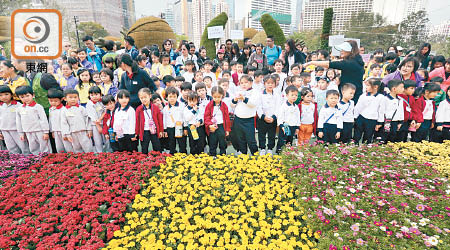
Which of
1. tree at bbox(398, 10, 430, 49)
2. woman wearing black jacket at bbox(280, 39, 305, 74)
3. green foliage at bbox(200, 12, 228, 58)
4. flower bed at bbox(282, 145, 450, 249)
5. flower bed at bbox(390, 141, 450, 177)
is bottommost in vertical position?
flower bed at bbox(282, 145, 450, 249)

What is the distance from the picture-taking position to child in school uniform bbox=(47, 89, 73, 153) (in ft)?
16.1

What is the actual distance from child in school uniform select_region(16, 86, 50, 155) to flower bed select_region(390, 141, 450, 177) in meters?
7.35

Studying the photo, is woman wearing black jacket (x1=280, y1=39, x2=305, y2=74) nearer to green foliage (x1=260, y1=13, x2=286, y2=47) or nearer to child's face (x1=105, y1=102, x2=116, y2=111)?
child's face (x1=105, y1=102, x2=116, y2=111)

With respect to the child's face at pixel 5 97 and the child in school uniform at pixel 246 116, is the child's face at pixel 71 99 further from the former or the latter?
the child in school uniform at pixel 246 116

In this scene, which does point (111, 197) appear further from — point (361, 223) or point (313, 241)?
point (361, 223)

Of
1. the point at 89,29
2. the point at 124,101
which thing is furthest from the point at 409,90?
the point at 89,29

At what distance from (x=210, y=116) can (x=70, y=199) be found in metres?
2.79

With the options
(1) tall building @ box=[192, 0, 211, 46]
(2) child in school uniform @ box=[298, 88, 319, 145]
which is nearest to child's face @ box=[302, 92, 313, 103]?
(2) child in school uniform @ box=[298, 88, 319, 145]

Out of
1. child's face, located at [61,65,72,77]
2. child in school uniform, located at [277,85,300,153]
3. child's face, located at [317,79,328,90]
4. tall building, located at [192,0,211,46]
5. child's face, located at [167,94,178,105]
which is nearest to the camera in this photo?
child in school uniform, located at [277,85,300,153]

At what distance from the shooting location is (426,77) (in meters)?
6.52

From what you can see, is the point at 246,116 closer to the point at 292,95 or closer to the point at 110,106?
the point at 292,95

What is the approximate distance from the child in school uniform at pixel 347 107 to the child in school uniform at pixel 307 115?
0.55 m

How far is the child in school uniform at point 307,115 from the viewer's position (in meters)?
5.06

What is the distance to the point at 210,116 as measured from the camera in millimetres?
4969
